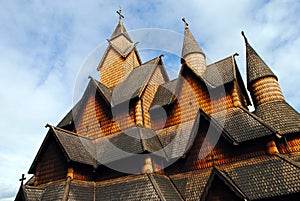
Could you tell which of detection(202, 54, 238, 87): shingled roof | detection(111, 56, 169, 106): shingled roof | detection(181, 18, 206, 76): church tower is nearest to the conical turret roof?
detection(111, 56, 169, 106): shingled roof

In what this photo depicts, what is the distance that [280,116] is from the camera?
1327 cm

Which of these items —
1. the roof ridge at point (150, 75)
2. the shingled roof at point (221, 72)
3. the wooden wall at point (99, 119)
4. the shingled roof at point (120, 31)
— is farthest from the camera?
the shingled roof at point (120, 31)

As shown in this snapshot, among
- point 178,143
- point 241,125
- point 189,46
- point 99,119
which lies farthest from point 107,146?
point 189,46

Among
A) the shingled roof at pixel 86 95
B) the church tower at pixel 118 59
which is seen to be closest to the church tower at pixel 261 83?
the shingled roof at pixel 86 95

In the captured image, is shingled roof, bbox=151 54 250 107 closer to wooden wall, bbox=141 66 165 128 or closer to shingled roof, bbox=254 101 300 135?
wooden wall, bbox=141 66 165 128

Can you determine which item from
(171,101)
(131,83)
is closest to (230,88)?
(171,101)

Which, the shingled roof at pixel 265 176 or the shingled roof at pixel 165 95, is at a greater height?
the shingled roof at pixel 165 95

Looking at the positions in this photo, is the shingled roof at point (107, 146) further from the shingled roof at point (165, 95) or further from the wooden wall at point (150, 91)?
the shingled roof at point (165, 95)

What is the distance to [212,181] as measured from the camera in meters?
10.9

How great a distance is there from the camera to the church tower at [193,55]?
19142 mm

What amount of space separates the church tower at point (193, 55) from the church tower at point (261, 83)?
12.1 ft

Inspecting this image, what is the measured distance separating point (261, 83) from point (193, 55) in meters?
5.89

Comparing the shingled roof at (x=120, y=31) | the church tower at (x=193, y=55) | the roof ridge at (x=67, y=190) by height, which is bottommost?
the roof ridge at (x=67, y=190)

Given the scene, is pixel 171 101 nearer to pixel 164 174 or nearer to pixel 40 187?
pixel 164 174
